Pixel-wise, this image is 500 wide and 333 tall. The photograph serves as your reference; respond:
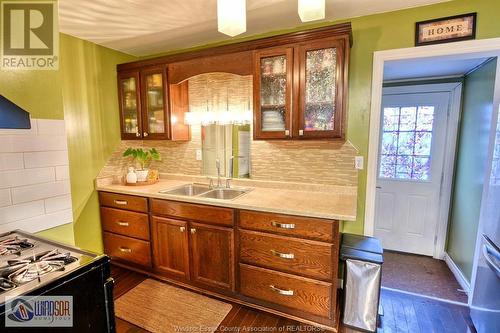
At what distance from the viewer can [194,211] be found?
213cm

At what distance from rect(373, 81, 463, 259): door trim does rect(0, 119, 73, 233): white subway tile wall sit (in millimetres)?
3508

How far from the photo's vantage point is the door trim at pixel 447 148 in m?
2.84

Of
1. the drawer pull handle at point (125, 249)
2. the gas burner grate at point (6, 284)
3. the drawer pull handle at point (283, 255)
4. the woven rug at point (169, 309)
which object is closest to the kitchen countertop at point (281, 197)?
the drawer pull handle at point (283, 255)

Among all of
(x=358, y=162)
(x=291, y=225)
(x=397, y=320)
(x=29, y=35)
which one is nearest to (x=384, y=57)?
(x=358, y=162)

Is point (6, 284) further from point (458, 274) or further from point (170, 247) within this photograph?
point (458, 274)

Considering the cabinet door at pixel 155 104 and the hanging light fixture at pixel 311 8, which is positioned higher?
the hanging light fixture at pixel 311 8

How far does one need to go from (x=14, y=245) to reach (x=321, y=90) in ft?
A: 6.75

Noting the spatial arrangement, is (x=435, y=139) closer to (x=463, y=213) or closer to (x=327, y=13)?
(x=463, y=213)

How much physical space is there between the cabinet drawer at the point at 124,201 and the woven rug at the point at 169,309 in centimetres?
74

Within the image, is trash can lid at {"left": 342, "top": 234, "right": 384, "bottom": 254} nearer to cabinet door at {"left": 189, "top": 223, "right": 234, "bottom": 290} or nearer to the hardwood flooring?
the hardwood flooring

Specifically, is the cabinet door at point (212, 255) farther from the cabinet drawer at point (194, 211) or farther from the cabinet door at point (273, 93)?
the cabinet door at point (273, 93)

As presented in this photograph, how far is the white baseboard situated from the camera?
92.7 inches

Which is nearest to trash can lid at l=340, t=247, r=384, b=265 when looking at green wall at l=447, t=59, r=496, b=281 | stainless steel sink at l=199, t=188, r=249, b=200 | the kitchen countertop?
the kitchen countertop

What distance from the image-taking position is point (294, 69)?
6.53 feet
